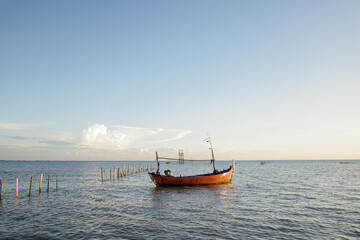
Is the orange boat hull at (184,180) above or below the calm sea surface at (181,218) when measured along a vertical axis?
above

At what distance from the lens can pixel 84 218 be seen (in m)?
16.7

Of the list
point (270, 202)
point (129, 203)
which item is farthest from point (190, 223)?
point (270, 202)

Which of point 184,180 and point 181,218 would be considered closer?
point 181,218

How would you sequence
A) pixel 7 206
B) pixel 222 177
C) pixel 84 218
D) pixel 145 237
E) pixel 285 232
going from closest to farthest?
pixel 145 237 → pixel 285 232 → pixel 84 218 → pixel 7 206 → pixel 222 177

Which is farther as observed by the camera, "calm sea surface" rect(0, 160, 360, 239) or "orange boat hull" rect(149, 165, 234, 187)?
"orange boat hull" rect(149, 165, 234, 187)

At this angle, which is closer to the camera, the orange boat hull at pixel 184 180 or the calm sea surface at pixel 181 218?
the calm sea surface at pixel 181 218

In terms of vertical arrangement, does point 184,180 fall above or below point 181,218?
above

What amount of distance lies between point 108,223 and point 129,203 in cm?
698

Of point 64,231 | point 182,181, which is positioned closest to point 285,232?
point 64,231

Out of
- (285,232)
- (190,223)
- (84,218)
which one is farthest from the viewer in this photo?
→ (84,218)

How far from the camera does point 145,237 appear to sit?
42.2ft

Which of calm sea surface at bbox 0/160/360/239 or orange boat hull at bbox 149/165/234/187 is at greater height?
orange boat hull at bbox 149/165/234/187

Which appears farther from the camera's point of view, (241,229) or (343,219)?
(343,219)

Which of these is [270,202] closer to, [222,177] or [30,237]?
[222,177]
